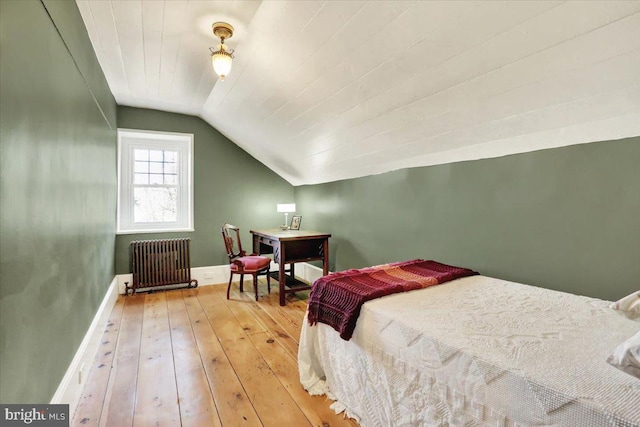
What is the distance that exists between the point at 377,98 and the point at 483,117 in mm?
676

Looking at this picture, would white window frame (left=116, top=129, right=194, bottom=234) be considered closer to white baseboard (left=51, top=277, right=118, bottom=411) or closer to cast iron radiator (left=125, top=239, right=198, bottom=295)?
cast iron radiator (left=125, top=239, right=198, bottom=295)

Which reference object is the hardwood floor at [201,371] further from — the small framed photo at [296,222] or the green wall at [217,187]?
the small framed photo at [296,222]

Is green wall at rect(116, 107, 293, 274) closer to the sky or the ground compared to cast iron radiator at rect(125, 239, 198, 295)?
closer to the sky

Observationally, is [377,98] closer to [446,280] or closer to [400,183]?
[400,183]

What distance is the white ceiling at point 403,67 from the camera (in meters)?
1.34

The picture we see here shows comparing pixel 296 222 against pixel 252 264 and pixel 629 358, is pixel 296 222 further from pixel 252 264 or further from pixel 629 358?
pixel 629 358

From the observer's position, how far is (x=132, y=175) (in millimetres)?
4160

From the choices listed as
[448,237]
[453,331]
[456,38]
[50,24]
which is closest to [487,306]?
[453,331]

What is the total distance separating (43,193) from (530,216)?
2603 mm

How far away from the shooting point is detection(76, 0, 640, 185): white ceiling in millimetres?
1337

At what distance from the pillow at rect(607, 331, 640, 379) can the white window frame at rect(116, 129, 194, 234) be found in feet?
14.3

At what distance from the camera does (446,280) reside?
6.53ft

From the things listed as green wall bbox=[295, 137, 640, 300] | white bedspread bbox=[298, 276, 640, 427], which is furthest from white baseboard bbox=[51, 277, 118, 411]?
green wall bbox=[295, 137, 640, 300]

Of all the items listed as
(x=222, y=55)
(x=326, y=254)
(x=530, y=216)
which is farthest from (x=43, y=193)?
(x=326, y=254)
